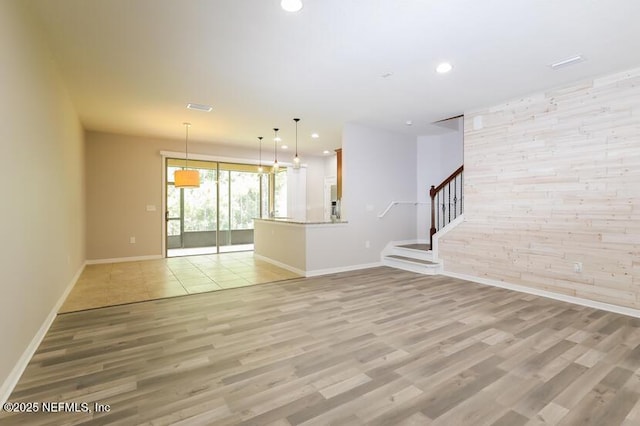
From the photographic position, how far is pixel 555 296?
426cm

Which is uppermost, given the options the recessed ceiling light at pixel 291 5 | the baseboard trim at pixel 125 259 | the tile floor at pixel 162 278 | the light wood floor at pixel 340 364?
the recessed ceiling light at pixel 291 5

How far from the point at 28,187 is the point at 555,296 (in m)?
6.05

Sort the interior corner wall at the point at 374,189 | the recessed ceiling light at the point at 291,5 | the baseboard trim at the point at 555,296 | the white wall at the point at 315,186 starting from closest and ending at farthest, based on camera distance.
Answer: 1. the recessed ceiling light at the point at 291,5
2. the baseboard trim at the point at 555,296
3. the interior corner wall at the point at 374,189
4. the white wall at the point at 315,186

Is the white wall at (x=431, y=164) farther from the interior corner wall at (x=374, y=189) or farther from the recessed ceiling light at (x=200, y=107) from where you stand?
the recessed ceiling light at (x=200, y=107)

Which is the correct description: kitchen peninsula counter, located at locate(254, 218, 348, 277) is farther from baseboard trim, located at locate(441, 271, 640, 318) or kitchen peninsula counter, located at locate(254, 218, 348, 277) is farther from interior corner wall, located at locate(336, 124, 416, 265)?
baseboard trim, located at locate(441, 271, 640, 318)

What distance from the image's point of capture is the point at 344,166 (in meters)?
6.07

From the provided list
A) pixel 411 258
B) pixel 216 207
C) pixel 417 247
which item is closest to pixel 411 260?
pixel 411 258

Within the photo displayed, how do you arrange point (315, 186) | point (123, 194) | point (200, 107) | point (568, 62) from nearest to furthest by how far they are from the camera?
1. point (568, 62)
2. point (200, 107)
3. point (123, 194)
4. point (315, 186)

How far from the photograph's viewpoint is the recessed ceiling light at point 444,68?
3514 millimetres

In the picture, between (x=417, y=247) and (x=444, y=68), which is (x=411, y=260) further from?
(x=444, y=68)

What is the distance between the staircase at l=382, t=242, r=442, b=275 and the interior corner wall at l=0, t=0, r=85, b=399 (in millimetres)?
5327

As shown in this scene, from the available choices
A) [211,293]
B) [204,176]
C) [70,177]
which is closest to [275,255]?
[211,293]

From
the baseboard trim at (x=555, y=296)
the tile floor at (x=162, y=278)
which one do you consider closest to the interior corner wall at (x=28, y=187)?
the tile floor at (x=162, y=278)

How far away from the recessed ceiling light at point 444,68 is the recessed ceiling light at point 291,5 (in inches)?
72.5
